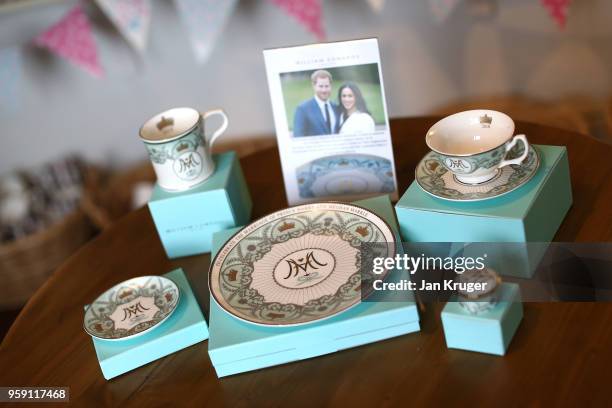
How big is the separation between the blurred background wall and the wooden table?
902mm

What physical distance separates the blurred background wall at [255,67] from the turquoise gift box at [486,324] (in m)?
1.34

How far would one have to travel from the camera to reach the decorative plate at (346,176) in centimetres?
117

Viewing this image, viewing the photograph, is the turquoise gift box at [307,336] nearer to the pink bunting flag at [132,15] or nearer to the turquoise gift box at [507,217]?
the turquoise gift box at [507,217]

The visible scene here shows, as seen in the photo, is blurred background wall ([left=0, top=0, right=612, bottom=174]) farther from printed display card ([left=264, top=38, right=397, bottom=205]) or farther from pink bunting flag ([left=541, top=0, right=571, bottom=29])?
printed display card ([left=264, top=38, right=397, bottom=205])

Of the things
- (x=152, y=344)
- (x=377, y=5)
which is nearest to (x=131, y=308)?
(x=152, y=344)

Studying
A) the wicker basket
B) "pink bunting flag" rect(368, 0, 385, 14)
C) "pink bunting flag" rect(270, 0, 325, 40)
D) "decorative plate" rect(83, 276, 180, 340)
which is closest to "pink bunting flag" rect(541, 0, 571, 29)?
"pink bunting flag" rect(368, 0, 385, 14)

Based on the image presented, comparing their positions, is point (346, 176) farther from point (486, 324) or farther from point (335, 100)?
point (486, 324)

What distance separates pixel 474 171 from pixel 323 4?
1.27 metres

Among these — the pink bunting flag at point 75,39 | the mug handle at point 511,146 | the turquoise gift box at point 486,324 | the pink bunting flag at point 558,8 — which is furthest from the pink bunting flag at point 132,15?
the turquoise gift box at point 486,324

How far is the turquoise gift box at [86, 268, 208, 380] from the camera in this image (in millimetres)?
959

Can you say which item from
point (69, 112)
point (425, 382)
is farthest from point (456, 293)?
point (69, 112)

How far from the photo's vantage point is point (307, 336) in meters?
0.90

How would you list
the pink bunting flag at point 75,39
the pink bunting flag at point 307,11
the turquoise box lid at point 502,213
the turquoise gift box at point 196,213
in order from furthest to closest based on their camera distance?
the pink bunting flag at point 75,39 → the pink bunting flag at point 307,11 → the turquoise gift box at point 196,213 → the turquoise box lid at point 502,213

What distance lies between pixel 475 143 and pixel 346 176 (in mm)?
239
